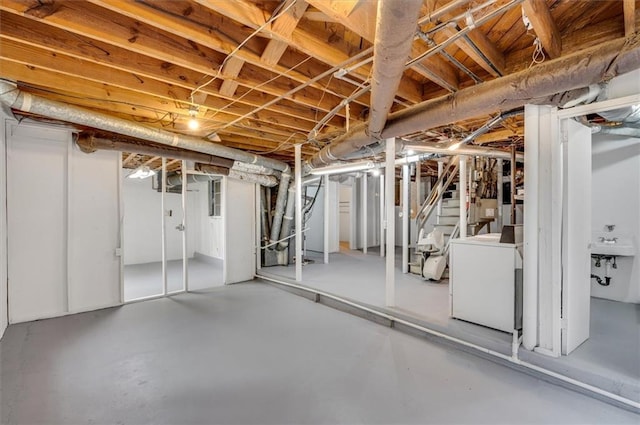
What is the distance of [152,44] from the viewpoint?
195 centimetres

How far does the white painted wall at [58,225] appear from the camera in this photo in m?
3.23

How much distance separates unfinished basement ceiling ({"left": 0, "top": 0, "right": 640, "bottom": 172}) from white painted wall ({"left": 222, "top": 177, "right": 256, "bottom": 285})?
2.09 m

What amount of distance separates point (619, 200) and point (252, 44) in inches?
178

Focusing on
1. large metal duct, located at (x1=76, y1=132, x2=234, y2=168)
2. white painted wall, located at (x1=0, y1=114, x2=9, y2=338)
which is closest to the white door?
large metal duct, located at (x1=76, y1=132, x2=234, y2=168)

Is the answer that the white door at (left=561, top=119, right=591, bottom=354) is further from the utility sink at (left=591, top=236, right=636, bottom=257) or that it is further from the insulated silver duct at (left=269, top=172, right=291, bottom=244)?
the insulated silver duct at (left=269, top=172, right=291, bottom=244)

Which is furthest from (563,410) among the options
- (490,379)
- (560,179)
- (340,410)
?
(560,179)

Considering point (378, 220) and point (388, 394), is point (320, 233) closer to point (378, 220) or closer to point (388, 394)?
point (378, 220)

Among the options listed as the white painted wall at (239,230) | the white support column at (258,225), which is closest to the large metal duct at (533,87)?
the white painted wall at (239,230)

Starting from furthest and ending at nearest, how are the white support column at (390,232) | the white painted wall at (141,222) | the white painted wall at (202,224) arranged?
the white painted wall at (202,224), the white painted wall at (141,222), the white support column at (390,232)

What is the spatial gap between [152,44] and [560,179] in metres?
3.07

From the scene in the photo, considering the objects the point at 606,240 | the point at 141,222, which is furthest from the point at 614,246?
the point at 141,222

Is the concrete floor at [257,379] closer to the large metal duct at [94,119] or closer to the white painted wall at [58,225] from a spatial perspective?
the white painted wall at [58,225]

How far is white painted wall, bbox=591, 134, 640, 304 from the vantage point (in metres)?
3.47

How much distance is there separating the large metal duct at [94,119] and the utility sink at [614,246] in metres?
4.83
